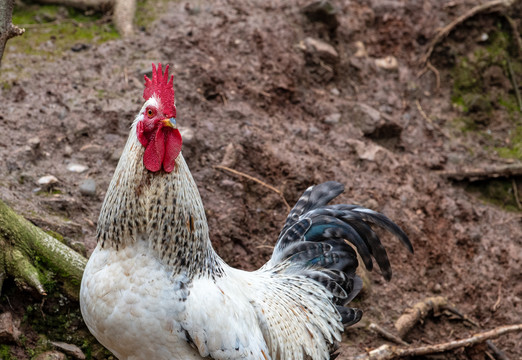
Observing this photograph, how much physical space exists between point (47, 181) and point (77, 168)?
0.40 meters

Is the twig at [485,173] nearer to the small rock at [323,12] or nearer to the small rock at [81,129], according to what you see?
the small rock at [323,12]

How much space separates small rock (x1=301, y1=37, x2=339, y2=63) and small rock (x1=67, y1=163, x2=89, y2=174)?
3.26m

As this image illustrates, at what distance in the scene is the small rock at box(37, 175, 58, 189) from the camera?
480cm

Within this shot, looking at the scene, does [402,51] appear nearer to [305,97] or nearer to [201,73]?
[305,97]

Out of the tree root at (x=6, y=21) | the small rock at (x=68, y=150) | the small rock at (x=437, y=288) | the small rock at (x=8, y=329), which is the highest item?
the tree root at (x=6, y=21)

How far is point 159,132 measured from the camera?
3242 mm

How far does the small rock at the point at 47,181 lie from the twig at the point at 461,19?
5212mm

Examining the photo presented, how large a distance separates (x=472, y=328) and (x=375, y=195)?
1622mm

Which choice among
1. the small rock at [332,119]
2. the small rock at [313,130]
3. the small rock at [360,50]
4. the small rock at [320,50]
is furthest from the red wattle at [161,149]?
the small rock at [360,50]

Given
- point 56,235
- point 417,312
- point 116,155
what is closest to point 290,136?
point 116,155

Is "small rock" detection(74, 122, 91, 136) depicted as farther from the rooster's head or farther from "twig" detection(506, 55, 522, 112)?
"twig" detection(506, 55, 522, 112)

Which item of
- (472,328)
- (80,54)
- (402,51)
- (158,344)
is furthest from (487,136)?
(158,344)

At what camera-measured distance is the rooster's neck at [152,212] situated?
10.9 feet

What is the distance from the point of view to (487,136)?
295 inches
